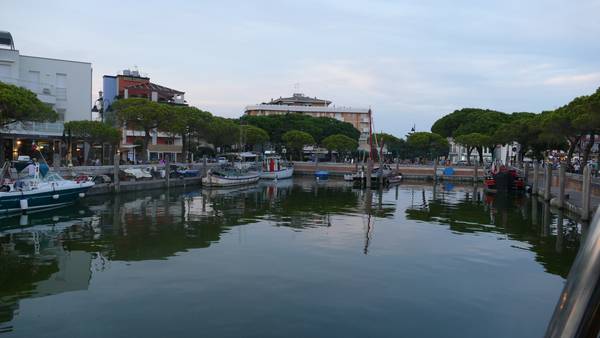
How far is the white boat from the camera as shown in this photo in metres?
46.0

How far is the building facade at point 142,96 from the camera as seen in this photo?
230ft

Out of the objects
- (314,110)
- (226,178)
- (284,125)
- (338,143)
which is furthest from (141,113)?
(314,110)

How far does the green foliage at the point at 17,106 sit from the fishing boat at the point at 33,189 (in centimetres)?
371

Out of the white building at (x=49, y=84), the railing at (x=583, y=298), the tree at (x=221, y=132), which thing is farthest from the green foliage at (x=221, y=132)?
the railing at (x=583, y=298)

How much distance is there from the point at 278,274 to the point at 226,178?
110 ft

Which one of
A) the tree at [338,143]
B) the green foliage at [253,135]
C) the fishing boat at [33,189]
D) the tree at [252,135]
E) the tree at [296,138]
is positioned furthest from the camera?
the tree at [338,143]

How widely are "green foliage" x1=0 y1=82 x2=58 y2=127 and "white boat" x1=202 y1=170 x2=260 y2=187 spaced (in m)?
16.4

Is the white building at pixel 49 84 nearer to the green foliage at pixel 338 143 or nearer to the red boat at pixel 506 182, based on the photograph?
the red boat at pixel 506 182

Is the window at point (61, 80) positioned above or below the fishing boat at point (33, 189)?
Answer: above

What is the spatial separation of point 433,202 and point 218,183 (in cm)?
1978

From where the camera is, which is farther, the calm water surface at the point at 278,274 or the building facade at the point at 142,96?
the building facade at the point at 142,96

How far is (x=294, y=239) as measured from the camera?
2002 centimetres

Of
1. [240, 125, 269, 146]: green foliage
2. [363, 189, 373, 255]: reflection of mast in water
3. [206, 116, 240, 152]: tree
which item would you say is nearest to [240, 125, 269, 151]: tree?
[240, 125, 269, 146]: green foliage

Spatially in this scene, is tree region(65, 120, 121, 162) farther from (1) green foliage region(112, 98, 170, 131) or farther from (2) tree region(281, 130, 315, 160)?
(2) tree region(281, 130, 315, 160)
